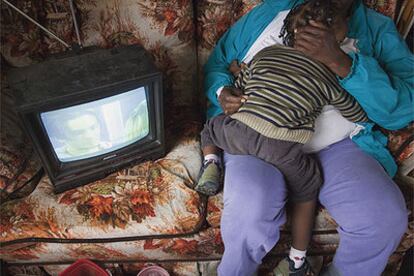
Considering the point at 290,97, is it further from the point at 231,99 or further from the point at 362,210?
the point at 362,210

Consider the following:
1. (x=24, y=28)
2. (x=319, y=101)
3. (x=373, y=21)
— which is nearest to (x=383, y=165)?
(x=319, y=101)

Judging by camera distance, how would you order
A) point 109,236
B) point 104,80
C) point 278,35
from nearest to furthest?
1. point 104,80
2. point 109,236
3. point 278,35

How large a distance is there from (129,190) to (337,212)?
2.23 ft

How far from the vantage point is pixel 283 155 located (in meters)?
1.13

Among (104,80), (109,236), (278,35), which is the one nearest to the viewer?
(104,80)

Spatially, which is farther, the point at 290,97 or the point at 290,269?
the point at 290,269

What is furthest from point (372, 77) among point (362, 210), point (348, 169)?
point (362, 210)

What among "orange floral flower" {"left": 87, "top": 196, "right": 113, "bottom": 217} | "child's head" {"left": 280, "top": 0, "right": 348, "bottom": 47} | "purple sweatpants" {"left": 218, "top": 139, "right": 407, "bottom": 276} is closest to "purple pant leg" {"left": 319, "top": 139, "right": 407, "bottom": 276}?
"purple sweatpants" {"left": 218, "top": 139, "right": 407, "bottom": 276}

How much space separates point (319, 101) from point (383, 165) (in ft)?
1.10

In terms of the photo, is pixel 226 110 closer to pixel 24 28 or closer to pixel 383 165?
pixel 383 165

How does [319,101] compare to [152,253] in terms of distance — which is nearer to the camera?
[319,101]

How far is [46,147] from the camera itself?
1.10 meters

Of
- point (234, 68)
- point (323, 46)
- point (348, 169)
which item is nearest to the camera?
point (323, 46)

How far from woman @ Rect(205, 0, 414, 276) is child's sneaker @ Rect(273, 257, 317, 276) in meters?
0.09
